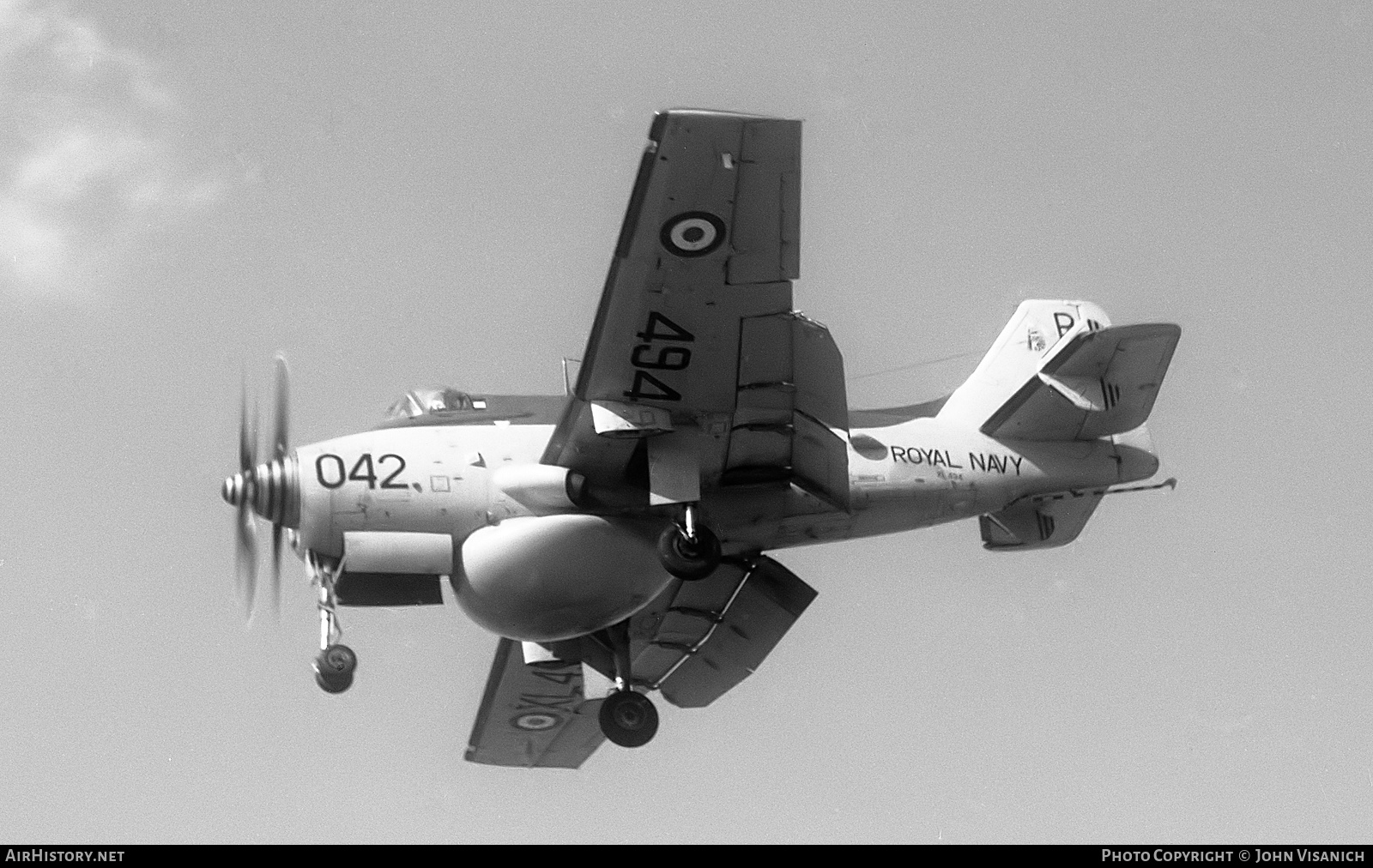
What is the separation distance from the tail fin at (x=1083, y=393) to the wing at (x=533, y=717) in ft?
21.4

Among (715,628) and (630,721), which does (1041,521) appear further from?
(630,721)

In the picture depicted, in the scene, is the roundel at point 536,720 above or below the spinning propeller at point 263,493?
below

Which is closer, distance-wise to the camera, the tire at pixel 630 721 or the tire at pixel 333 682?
the tire at pixel 333 682

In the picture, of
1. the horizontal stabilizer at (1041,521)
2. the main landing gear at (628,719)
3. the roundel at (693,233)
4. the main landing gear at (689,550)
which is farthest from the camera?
the horizontal stabilizer at (1041,521)

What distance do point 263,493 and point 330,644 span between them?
1.94m

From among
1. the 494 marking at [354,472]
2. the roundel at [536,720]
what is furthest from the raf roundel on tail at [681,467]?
the roundel at [536,720]

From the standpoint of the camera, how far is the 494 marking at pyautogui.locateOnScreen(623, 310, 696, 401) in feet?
78.9

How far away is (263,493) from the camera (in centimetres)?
2514

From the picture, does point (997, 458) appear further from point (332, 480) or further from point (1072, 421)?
point (332, 480)

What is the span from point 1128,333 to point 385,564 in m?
10.2

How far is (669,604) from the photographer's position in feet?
94.8

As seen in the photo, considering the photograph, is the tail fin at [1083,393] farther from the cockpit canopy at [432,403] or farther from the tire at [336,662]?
the tire at [336,662]

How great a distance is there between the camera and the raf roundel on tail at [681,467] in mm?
23438
